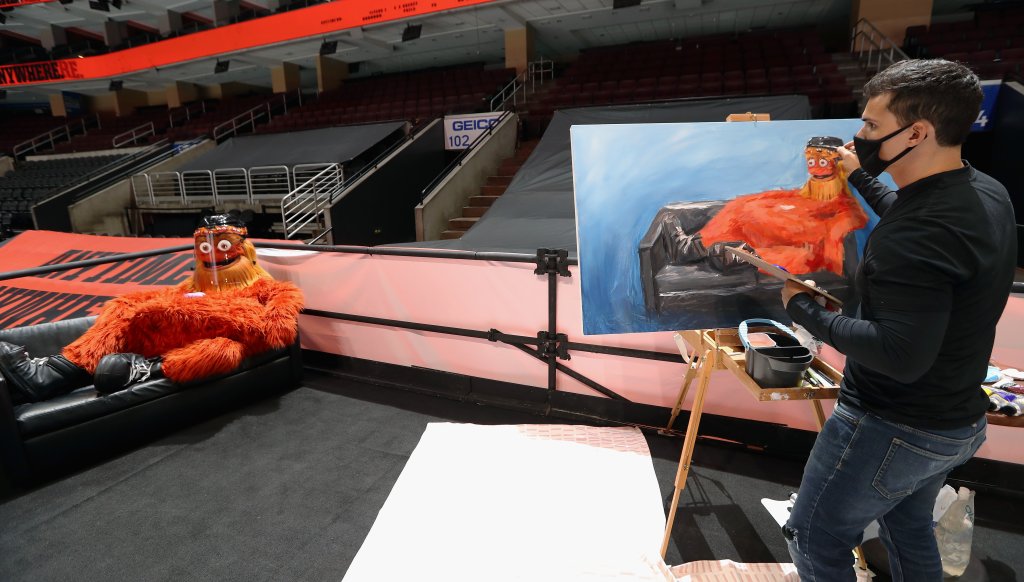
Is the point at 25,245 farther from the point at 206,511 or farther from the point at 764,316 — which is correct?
the point at 764,316

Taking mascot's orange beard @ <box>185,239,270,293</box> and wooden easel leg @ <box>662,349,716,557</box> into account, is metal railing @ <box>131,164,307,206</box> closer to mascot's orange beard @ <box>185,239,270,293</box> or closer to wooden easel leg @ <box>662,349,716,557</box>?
mascot's orange beard @ <box>185,239,270,293</box>

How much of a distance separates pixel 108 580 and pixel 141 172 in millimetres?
12146

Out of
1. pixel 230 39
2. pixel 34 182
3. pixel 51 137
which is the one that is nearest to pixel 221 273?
pixel 230 39

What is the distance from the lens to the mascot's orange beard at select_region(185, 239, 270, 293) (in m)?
2.96

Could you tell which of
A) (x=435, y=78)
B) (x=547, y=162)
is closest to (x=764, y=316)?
(x=547, y=162)

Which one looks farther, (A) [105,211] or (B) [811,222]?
(A) [105,211]

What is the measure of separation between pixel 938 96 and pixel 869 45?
10.5 meters

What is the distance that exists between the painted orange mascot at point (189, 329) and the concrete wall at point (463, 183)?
345 centimetres

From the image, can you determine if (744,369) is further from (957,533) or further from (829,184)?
(957,533)

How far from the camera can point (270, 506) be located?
2.03 metres

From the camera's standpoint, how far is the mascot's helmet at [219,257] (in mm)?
2936

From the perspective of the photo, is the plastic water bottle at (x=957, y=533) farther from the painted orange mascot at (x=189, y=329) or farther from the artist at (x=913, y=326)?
the painted orange mascot at (x=189, y=329)

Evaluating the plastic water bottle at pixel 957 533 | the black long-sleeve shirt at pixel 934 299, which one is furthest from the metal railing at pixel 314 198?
the plastic water bottle at pixel 957 533

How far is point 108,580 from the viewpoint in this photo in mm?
1659
